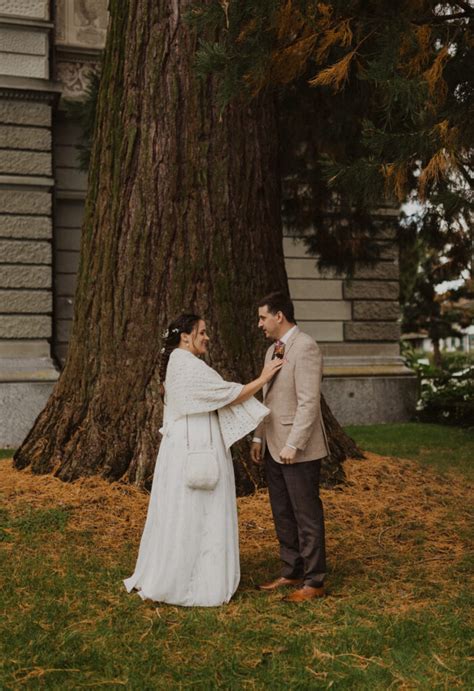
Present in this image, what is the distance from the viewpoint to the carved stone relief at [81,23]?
14.1 metres

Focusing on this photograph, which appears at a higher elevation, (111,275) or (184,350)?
(111,275)

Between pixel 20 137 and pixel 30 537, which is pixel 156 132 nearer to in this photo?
pixel 30 537

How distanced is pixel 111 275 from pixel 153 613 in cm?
375

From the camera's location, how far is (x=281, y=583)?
5.00 m

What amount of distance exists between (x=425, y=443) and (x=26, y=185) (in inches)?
285

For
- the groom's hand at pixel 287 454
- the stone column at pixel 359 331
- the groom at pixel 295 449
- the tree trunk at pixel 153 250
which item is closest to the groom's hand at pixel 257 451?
the groom at pixel 295 449

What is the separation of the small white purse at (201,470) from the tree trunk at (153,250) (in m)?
2.54

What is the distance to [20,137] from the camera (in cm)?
1311

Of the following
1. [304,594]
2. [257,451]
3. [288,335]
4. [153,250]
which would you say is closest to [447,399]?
[153,250]

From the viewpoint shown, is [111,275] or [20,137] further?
[20,137]

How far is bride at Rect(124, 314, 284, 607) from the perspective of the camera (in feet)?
15.3

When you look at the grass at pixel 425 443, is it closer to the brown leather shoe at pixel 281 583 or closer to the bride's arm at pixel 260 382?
the brown leather shoe at pixel 281 583

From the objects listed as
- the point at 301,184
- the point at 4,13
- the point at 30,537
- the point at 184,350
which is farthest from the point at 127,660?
the point at 4,13

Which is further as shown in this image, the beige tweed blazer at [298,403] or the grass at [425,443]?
the grass at [425,443]
